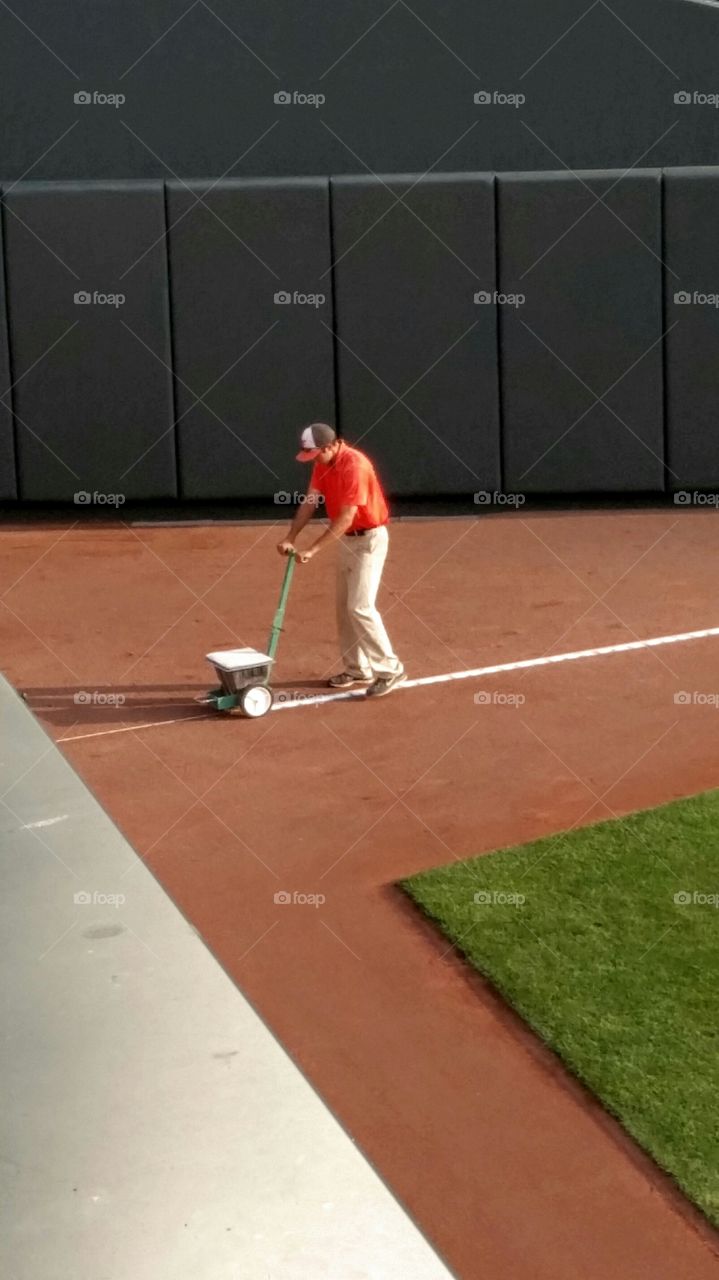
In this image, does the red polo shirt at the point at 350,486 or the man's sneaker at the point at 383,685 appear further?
the man's sneaker at the point at 383,685

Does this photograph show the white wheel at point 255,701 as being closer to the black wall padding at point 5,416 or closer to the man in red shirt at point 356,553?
the man in red shirt at point 356,553

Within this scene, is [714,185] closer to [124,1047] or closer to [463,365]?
[463,365]

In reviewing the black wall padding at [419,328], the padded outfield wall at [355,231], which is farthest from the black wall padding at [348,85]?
the black wall padding at [419,328]

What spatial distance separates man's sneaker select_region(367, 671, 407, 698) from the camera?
29.8 feet

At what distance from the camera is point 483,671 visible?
30.9ft

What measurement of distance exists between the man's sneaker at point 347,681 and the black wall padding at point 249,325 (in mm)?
4694

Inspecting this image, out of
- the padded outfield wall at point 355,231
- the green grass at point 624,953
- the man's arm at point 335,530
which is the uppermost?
the padded outfield wall at point 355,231

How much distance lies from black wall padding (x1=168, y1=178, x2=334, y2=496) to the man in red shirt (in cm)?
444

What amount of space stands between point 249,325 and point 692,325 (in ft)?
12.7

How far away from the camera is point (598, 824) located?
7.09 metres

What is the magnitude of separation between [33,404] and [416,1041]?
9.34m

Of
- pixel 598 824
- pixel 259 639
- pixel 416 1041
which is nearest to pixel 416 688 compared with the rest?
pixel 259 639

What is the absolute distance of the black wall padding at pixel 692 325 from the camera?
1318 cm

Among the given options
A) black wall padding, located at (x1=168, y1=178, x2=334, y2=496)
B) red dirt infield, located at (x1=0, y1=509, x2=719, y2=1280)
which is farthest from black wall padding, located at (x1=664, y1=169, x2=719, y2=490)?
black wall padding, located at (x1=168, y1=178, x2=334, y2=496)
